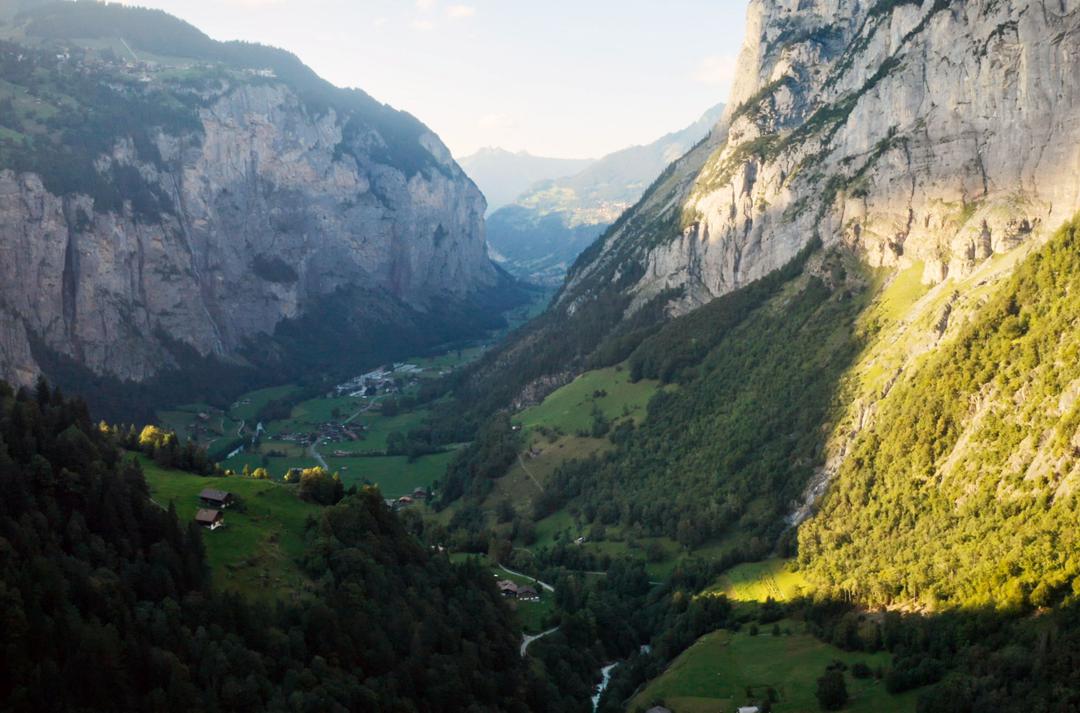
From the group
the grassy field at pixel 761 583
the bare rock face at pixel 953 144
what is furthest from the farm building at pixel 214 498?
the bare rock face at pixel 953 144

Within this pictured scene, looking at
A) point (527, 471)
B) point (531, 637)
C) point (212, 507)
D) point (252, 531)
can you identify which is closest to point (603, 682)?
point (531, 637)

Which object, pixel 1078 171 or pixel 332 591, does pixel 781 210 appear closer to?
pixel 1078 171

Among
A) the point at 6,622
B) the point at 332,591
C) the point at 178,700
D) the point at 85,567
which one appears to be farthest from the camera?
the point at 332,591

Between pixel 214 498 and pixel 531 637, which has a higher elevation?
pixel 214 498

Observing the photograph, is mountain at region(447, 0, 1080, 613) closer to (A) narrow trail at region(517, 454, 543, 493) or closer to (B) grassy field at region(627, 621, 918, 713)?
(A) narrow trail at region(517, 454, 543, 493)

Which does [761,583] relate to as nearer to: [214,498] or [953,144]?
[214,498]

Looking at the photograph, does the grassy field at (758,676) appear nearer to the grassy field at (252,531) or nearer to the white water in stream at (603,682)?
the white water in stream at (603,682)

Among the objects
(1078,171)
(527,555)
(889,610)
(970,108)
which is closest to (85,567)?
(889,610)

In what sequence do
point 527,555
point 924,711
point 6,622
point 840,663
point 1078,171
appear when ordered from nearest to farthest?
point 6,622 < point 924,711 < point 840,663 < point 1078,171 < point 527,555
